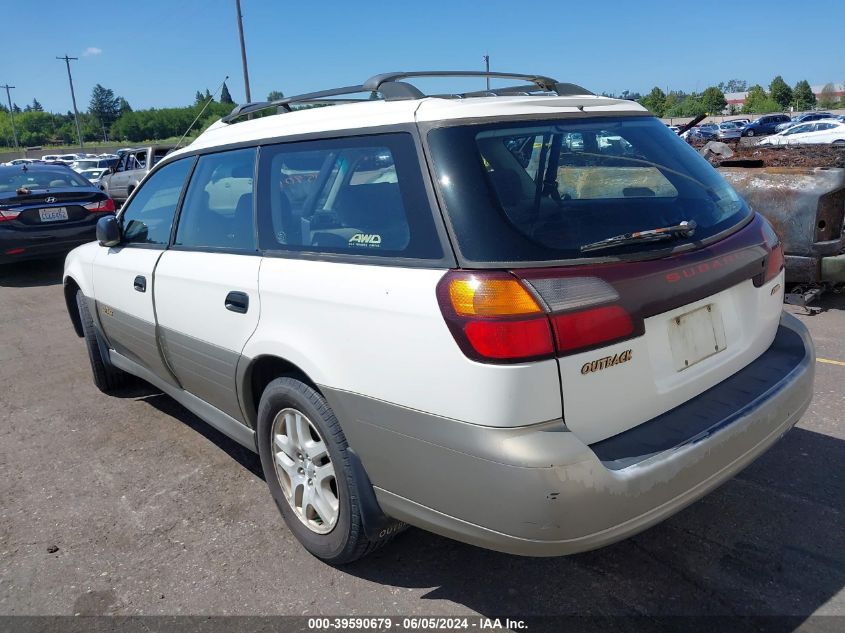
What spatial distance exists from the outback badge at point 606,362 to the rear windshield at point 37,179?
9.71 meters

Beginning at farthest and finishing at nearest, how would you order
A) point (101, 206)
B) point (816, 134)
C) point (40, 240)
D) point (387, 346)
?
point (816, 134), point (101, 206), point (40, 240), point (387, 346)

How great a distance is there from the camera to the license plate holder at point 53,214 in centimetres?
908

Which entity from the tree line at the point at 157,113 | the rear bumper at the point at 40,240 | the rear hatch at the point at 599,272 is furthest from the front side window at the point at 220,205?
the tree line at the point at 157,113

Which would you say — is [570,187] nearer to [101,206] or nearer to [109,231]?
[109,231]

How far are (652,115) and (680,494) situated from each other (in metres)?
1.73

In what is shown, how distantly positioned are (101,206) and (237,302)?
7930mm

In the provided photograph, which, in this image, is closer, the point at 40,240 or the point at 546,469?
the point at 546,469

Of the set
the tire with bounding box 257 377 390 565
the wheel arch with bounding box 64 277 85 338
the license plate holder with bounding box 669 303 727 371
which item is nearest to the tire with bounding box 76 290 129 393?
the wheel arch with bounding box 64 277 85 338

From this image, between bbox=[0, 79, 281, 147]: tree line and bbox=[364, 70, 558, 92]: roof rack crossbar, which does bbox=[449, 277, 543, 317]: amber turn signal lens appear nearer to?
bbox=[364, 70, 558, 92]: roof rack crossbar

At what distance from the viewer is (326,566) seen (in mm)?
2781

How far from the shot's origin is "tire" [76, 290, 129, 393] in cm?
475

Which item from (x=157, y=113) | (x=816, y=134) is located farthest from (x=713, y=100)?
(x=157, y=113)

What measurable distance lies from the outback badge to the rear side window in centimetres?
58

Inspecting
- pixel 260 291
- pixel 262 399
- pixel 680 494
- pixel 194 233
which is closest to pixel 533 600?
pixel 680 494
